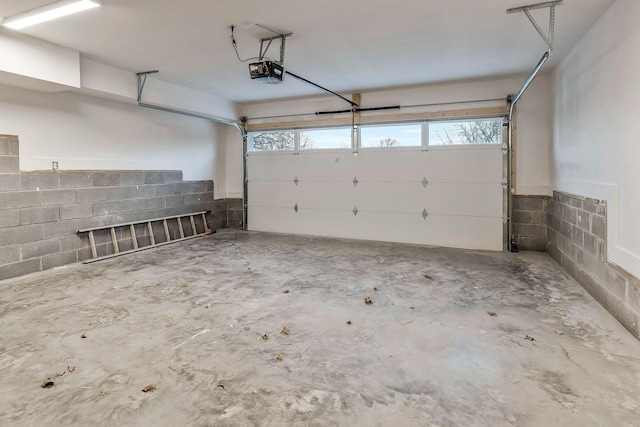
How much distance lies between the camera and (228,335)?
277 centimetres

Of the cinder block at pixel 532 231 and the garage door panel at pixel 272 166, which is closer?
the cinder block at pixel 532 231

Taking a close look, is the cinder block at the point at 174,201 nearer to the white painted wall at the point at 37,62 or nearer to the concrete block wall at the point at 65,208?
the concrete block wall at the point at 65,208

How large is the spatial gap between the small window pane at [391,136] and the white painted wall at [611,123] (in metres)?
2.43

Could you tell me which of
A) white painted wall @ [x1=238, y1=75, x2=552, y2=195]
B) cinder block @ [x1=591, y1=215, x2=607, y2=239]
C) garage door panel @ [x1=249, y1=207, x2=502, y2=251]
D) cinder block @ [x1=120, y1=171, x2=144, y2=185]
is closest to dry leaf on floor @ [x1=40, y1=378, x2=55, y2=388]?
cinder block @ [x1=120, y1=171, x2=144, y2=185]

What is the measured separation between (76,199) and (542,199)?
7.06 metres

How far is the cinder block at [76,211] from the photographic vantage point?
499 centimetres

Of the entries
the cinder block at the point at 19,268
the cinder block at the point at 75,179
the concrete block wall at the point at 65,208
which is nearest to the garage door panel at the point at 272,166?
the concrete block wall at the point at 65,208

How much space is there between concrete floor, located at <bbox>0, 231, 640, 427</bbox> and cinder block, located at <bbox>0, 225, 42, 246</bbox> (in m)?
0.49

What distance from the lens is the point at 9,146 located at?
4367mm

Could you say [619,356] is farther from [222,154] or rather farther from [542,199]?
[222,154]

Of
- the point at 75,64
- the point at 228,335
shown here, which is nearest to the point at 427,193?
the point at 228,335

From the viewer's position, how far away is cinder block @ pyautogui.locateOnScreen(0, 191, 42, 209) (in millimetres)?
4344

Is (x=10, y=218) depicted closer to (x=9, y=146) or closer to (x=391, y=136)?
(x=9, y=146)

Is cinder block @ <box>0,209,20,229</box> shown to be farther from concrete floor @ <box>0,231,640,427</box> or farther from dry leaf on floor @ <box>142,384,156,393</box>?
dry leaf on floor @ <box>142,384,156,393</box>
